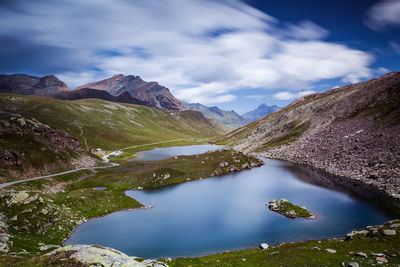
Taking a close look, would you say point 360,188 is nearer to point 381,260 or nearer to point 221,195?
point 221,195

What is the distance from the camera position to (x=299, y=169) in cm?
10619

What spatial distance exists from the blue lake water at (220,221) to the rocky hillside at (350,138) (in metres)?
14.4

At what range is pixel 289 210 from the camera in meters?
56.6

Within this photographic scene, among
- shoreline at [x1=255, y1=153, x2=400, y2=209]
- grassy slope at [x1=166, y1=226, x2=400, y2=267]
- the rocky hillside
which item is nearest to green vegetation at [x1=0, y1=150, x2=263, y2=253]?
grassy slope at [x1=166, y1=226, x2=400, y2=267]

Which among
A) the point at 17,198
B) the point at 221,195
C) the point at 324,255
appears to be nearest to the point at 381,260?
the point at 324,255

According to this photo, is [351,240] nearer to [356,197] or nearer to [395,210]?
[395,210]

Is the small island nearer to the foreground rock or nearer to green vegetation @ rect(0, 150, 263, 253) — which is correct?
green vegetation @ rect(0, 150, 263, 253)

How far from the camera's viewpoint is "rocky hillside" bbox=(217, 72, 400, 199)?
76.9 meters

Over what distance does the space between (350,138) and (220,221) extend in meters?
86.1

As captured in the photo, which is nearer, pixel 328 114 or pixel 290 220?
pixel 290 220

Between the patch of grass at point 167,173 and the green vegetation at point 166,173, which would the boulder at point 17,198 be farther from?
the green vegetation at point 166,173

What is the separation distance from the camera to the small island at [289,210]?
5428 cm

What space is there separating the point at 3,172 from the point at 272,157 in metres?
129

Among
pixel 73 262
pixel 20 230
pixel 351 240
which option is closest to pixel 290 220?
pixel 351 240
